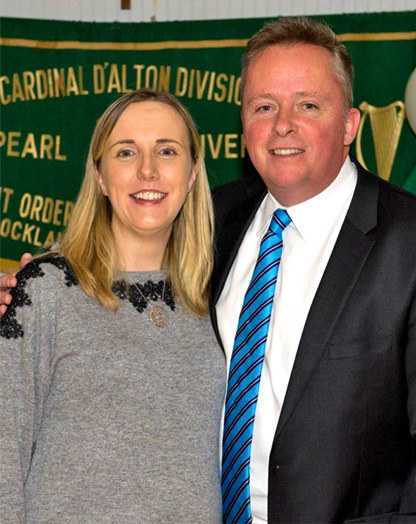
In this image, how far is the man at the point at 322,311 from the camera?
1.81m

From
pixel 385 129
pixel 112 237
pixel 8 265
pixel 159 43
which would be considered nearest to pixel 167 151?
pixel 112 237

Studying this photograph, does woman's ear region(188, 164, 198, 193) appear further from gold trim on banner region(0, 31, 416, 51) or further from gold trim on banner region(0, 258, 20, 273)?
gold trim on banner region(0, 258, 20, 273)

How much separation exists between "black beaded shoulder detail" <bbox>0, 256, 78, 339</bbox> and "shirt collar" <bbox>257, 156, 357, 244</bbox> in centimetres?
51

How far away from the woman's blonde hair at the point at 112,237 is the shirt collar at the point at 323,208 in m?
0.24

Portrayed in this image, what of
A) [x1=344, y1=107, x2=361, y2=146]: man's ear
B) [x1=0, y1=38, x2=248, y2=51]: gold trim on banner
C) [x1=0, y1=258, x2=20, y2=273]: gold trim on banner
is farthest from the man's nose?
[x1=0, y1=258, x2=20, y2=273]: gold trim on banner

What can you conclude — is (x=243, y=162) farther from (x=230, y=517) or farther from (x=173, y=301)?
(x=230, y=517)

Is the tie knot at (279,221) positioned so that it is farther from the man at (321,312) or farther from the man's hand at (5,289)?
the man's hand at (5,289)

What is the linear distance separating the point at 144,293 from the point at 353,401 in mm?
506

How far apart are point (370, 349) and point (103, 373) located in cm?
53

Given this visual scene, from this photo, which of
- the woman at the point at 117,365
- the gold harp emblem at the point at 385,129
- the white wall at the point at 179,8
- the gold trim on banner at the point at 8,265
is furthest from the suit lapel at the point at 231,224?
the gold trim on banner at the point at 8,265

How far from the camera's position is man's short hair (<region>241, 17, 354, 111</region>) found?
6.78 feet

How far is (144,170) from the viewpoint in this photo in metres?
1.97

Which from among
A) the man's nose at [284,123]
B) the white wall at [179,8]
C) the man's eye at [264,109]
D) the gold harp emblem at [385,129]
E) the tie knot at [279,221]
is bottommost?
the tie knot at [279,221]

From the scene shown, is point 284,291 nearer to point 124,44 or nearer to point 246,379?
point 246,379
